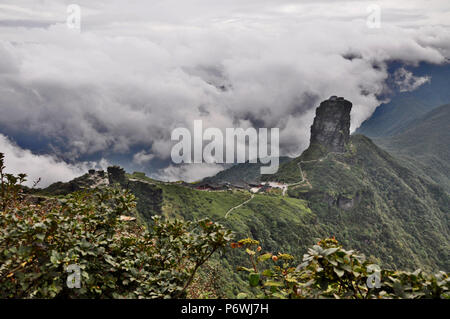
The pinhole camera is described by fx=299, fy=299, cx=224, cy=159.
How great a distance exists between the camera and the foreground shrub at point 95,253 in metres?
3.79

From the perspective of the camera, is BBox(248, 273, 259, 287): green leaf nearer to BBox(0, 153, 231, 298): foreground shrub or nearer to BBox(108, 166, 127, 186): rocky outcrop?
BBox(0, 153, 231, 298): foreground shrub

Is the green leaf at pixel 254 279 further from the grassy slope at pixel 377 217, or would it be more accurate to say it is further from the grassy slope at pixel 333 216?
the grassy slope at pixel 377 217

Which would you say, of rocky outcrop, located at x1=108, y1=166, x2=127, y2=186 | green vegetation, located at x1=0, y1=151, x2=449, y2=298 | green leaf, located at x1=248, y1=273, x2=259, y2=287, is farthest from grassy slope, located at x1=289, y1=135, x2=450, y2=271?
green leaf, located at x1=248, y1=273, x2=259, y2=287

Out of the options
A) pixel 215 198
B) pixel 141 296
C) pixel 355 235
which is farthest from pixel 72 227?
pixel 355 235

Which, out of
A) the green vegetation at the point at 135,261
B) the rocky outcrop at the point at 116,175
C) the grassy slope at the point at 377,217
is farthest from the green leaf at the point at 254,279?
the grassy slope at the point at 377,217

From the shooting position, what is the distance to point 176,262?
5477 mm

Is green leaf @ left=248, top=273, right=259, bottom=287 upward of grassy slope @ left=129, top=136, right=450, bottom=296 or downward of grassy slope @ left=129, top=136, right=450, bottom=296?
upward

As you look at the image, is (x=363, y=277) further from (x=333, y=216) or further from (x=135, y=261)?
(x=333, y=216)

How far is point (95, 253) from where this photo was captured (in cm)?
418

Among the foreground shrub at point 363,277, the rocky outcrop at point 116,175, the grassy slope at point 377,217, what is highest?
the foreground shrub at point 363,277

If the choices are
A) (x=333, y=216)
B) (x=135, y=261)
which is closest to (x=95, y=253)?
(x=135, y=261)

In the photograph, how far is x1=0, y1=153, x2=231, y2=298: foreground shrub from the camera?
3.79m
